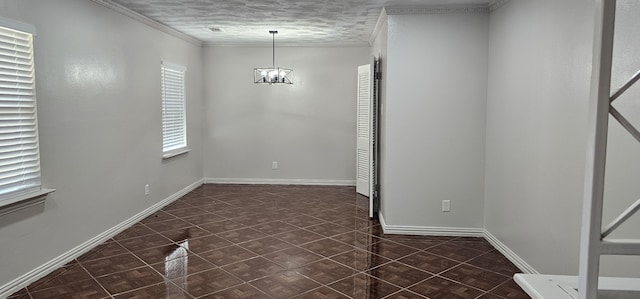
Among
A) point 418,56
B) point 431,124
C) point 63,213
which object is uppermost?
point 418,56

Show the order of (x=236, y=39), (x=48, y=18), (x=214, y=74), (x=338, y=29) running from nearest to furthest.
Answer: (x=48, y=18) < (x=338, y=29) < (x=236, y=39) < (x=214, y=74)

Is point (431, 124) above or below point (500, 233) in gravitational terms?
above

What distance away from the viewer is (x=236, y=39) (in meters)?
7.00

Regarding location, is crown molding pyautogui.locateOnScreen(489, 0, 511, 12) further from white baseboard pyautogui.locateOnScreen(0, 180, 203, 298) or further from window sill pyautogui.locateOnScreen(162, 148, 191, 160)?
white baseboard pyautogui.locateOnScreen(0, 180, 203, 298)

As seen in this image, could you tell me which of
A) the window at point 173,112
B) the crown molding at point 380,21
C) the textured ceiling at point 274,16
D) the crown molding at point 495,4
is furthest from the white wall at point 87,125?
the crown molding at point 495,4

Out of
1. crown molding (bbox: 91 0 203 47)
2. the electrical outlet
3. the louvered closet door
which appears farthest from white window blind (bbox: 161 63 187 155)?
the electrical outlet

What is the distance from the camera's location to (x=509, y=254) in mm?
3951

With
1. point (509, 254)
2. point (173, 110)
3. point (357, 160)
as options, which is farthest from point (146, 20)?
point (509, 254)

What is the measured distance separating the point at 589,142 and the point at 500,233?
10.6 ft

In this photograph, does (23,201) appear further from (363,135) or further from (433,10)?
(363,135)

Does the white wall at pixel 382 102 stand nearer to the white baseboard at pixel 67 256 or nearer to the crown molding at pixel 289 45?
the crown molding at pixel 289 45

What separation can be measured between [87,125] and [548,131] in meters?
3.87

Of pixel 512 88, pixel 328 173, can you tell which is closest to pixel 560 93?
pixel 512 88

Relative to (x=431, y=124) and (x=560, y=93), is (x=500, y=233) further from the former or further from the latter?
(x=560, y=93)
